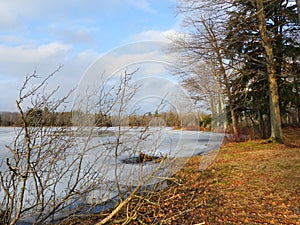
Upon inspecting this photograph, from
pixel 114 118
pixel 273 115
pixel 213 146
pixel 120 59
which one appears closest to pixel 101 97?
pixel 114 118

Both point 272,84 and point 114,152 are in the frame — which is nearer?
point 114,152

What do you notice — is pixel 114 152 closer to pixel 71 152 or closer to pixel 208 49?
pixel 71 152

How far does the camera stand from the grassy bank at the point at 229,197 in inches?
134

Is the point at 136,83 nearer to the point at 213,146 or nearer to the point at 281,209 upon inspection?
the point at 281,209

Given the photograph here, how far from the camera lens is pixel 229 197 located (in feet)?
14.0

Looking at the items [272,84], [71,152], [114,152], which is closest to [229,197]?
[114,152]

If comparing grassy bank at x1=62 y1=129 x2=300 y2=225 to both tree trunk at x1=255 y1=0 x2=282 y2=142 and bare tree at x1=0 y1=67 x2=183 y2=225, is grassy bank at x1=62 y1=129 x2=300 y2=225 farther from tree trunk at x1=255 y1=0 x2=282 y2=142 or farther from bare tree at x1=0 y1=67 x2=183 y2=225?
tree trunk at x1=255 y1=0 x2=282 y2=142

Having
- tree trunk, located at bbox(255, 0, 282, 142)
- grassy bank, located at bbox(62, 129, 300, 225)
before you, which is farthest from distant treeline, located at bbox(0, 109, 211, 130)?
tree trunk, located at bbox(255, 0, 282, 142)

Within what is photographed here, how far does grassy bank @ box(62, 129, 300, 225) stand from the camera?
3.40 m

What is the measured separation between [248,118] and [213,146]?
511cm

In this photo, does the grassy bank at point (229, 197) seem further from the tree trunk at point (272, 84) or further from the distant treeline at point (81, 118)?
the tree trunk at point (272, 84)

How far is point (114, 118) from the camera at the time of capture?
335 centimetres

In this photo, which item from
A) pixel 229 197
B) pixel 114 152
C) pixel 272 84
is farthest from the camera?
pixel 272 84

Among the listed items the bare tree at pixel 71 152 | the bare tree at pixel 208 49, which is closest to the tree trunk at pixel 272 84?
the bare tree at pixel 208 49
